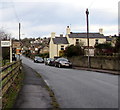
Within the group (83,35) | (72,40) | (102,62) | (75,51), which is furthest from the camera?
(83,35)

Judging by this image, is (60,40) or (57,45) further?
(60,40)

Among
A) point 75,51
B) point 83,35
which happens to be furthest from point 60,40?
point 75,51

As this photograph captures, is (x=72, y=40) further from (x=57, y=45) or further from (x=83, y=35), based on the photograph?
(x=57, y=45)

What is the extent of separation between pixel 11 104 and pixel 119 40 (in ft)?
68.3

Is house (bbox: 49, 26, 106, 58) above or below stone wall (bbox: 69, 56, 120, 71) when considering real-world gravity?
above

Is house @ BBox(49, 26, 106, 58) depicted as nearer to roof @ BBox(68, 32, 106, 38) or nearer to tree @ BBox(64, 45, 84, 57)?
roof @ BBox(68, 32, 106, 38)

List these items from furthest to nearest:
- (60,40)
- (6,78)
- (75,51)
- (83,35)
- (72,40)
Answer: (60,40)
(83,35)
(72,40)
(75,51)
(6,78)

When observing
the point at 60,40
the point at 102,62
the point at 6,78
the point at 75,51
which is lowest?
the point at 102,62

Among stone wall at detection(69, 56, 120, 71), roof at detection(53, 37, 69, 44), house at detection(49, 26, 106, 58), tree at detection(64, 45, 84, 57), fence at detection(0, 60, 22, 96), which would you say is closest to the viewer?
fence at detection(0, 60, 22, 96)

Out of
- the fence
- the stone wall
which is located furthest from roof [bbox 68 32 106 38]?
the fence

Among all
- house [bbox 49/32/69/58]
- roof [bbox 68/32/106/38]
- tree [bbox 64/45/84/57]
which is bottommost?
tree [bbox 64/45/84/57]

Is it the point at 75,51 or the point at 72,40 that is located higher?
the point at 72,40

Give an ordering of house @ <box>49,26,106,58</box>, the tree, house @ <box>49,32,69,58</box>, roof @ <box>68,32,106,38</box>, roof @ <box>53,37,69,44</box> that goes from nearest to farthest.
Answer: the tree, house @ <box>49,26,106,58</box>, roof @ <box>68,32,106,38</box>, house @ <box>49,32,69,58</box>, roof @ <box>53,37,69,44</box>

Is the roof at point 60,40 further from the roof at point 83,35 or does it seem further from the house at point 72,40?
the roof at point 83,35
